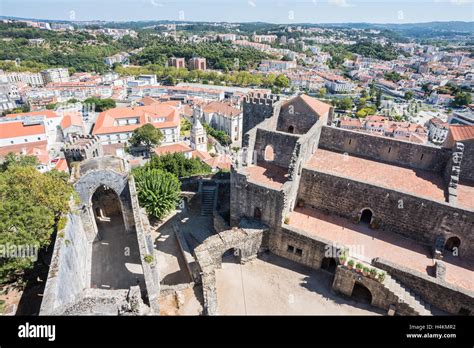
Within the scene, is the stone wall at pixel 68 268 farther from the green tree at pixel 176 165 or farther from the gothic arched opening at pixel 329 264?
the gothic arched opening at pixel 329 264

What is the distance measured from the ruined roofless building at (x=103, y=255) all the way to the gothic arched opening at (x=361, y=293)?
11.6 meters

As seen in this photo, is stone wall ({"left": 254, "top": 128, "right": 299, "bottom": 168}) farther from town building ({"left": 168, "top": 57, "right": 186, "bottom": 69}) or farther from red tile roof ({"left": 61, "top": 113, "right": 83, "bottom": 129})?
town building ({"left": 168, "top": 57, "right": 186, "bottom": 69})

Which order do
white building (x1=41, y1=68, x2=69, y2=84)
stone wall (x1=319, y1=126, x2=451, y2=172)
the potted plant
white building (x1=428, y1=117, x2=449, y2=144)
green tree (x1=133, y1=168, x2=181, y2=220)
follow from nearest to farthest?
the potted plant
stone wall (x1=319, y1=126, x2=451, y2=172)
green tree (x1=133, y1=168, x2=181, y2=220)
white building (x1=428, y1=117, x2=449, y2=144)
white building (x1=41, y1=68, x2=69, y2=84)

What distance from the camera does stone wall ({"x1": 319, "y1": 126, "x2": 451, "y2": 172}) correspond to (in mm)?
A: 19734

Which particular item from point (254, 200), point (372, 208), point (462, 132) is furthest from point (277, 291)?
point (462, 132)

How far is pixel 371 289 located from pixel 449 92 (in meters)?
158

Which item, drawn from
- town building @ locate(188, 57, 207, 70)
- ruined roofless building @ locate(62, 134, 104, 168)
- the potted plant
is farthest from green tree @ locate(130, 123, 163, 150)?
town building @ locate(188, 57, 207, 70)

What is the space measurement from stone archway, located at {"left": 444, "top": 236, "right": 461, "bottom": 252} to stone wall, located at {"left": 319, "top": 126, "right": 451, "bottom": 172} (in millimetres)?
5526

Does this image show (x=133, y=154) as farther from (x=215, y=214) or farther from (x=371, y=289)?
(x=371, y=289)

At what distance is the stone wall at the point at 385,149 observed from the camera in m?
19.7

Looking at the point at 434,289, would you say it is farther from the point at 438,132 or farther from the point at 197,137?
the point at 438,132

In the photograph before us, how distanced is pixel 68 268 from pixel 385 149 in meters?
22.9

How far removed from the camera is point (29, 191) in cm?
1659
